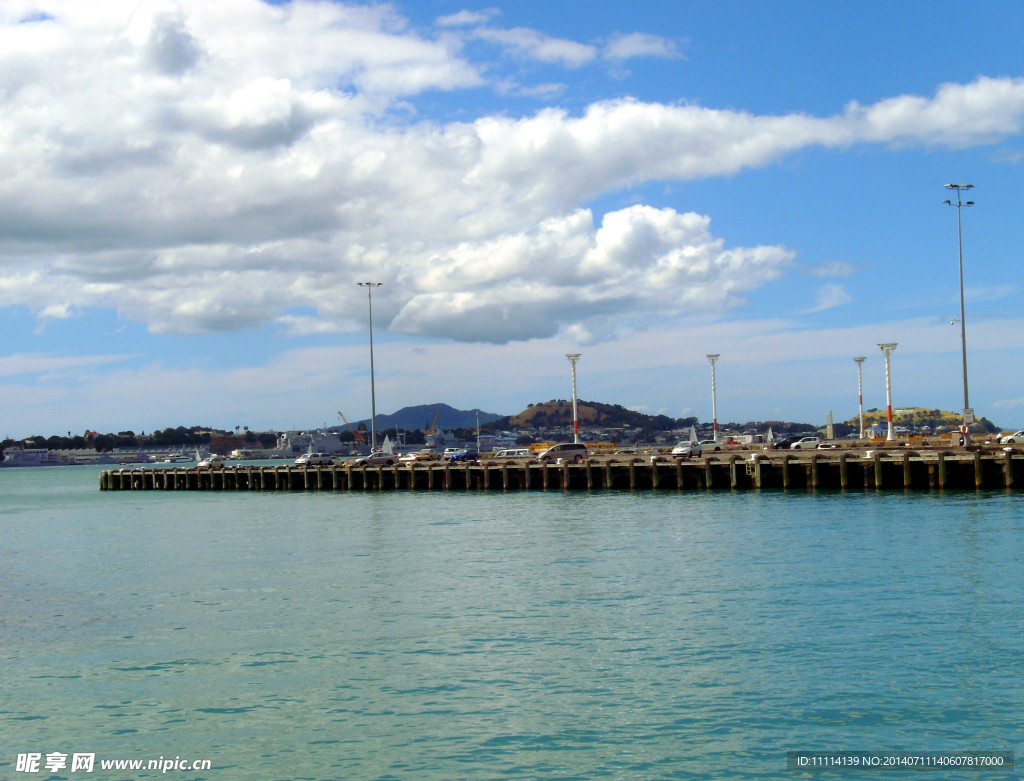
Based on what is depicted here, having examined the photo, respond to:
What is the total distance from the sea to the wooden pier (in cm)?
1311

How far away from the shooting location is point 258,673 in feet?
65.8

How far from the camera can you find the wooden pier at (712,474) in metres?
54.2

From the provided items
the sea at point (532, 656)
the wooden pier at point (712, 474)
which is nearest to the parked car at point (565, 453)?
the wooden pier at point (712, 474)

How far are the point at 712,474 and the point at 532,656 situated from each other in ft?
143

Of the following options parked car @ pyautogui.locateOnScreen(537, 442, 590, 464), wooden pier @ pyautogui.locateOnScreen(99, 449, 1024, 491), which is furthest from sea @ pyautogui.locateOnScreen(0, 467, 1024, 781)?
parked car @ pyautogui.locateOnScreen(537, 442, 590, 464)

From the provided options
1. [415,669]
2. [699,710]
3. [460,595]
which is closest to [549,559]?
[460,595]

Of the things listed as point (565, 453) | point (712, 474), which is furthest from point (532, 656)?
A: point (565, 453)

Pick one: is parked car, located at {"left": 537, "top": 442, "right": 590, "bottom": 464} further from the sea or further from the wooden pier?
the sea

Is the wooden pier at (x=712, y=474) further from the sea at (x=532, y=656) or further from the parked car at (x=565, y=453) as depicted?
the sea at (x=532, y=656)

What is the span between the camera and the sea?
15.1 m

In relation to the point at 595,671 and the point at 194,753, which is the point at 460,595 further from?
the point at 194,753

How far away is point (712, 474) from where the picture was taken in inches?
2459

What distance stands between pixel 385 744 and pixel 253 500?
67972 millimetres

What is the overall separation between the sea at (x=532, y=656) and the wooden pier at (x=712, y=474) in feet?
43.0
